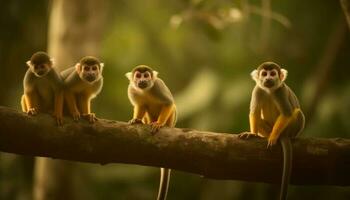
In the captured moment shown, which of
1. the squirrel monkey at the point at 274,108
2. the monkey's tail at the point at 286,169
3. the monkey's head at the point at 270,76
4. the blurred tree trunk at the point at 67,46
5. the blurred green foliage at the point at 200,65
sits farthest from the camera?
the blurred green foliage at the point at 200,65

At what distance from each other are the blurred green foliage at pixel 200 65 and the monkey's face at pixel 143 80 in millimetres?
1584

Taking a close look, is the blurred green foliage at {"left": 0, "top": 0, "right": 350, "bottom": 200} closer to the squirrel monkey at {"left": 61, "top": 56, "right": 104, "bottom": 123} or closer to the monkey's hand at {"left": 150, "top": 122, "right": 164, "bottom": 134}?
the squirrel monkey at {"left": 61, "top": 56, "right": 104, "bottom": 123}

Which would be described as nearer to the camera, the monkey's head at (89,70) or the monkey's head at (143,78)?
the monkey's head at (89,70)

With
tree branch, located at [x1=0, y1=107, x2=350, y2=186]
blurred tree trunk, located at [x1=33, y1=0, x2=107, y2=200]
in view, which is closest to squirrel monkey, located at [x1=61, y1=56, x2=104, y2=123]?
tree branch, located at [x1=0, y1=107, x2=350, y2=186]

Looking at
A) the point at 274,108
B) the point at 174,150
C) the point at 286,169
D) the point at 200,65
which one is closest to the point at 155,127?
the point at 174,150

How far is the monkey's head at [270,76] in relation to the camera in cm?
395

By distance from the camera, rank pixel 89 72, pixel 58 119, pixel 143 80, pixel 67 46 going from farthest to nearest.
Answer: pixel 67 46
pixel 143 80
pixel 89 72
pixel 58 119

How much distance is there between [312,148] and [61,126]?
5.21 ft

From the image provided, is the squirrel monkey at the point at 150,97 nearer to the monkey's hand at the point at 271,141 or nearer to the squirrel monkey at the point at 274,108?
the squirrel monkey at the point at 274,108

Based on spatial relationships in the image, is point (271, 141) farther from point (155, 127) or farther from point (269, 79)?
point (155, 127)

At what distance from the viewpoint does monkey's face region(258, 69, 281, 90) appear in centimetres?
395

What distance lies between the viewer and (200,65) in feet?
29.2

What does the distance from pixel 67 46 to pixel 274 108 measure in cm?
263

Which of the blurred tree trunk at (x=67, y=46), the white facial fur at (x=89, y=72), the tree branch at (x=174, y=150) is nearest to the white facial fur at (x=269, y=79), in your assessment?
the tree branch at (x=174, y=150)
